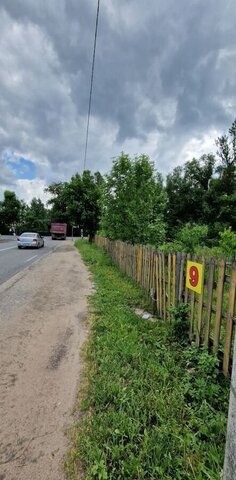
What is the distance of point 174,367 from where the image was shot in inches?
128

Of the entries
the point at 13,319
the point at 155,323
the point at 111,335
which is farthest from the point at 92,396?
the point at 13,319

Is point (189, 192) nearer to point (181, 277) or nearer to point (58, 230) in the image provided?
point (58, 230)

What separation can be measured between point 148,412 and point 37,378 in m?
1.42

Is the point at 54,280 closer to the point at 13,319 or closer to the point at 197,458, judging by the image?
the point at 13,319

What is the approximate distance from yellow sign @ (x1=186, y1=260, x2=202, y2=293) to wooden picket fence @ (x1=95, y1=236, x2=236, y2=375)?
74 mm

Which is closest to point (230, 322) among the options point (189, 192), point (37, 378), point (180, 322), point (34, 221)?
point (180, 322)

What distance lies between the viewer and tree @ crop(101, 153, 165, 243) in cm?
1347

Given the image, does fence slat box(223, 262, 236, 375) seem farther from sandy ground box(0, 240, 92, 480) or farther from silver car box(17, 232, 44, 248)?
silver car box(17, 232, 44, 248)

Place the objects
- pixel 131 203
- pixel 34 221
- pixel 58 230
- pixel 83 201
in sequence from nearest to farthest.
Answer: pixel 131 203, pixel 83 201, pixel 58 230, pixel 34 221

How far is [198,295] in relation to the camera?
3.94 meters

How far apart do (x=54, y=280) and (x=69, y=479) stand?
24.2 feet

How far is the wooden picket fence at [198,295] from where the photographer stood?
310 cm

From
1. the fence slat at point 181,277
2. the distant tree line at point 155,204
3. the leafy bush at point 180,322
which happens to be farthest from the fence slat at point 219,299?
the distant tree line at point 155,204

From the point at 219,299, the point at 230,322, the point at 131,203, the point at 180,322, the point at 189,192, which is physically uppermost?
the point at 189,192
